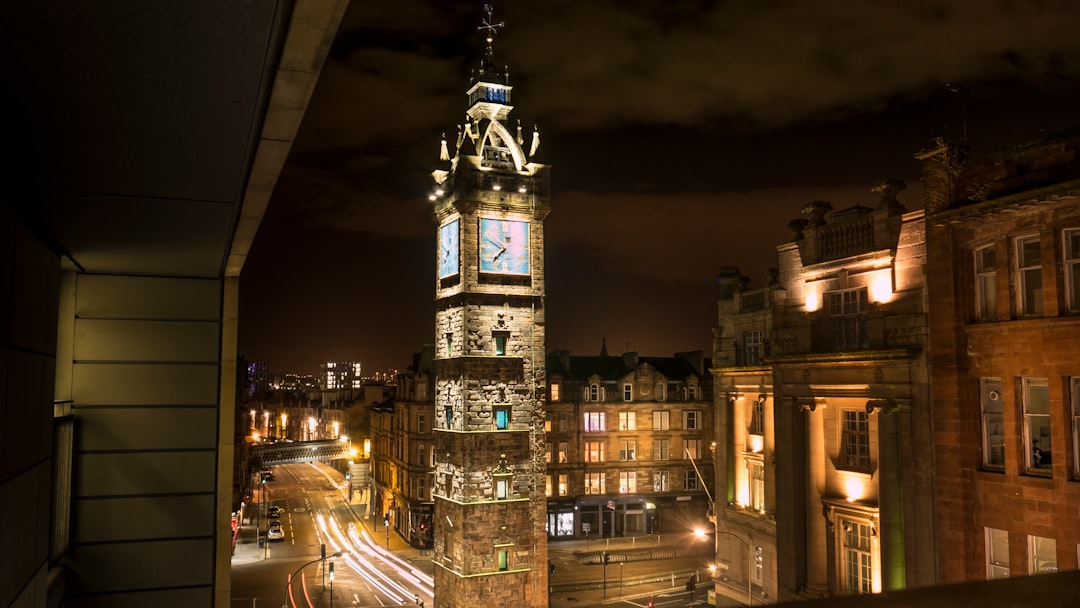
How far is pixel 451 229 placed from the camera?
51469mm

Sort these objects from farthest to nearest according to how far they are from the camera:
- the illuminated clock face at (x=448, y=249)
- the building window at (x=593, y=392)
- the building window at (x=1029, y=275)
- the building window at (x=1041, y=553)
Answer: the building window at (x=593, y=392) < the illuminated clock face at (x=448, y=249) < the building window at (x=1029, y=275) < the building window at (x=1041, y=553)

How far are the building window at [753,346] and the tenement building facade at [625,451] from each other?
3225 cm

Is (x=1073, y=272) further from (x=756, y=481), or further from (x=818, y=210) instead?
(x=756, y=481)

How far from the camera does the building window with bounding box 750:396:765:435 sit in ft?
122

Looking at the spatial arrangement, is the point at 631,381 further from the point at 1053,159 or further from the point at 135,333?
the point at 135,333

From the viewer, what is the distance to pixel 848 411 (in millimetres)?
29047

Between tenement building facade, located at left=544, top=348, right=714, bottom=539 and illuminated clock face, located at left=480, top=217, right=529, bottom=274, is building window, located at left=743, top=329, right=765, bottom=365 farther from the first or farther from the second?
tenement building facade, located at left=544, top=348, right=714, bottom=539

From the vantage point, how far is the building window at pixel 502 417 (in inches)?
1923

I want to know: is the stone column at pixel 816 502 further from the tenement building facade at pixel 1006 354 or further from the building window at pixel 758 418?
the building window at pixel 758 418

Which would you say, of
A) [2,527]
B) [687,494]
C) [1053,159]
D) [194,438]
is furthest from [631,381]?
[2,527]

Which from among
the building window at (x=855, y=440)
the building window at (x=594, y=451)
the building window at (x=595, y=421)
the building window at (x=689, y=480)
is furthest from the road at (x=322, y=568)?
the building window at (x=855, y=440)

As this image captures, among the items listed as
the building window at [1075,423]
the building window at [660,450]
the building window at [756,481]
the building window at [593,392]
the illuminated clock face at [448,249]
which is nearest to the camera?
the building window at [1075,423]

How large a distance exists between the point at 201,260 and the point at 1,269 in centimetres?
432

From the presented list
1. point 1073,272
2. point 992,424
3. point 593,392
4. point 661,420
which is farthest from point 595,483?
point 1073,272
